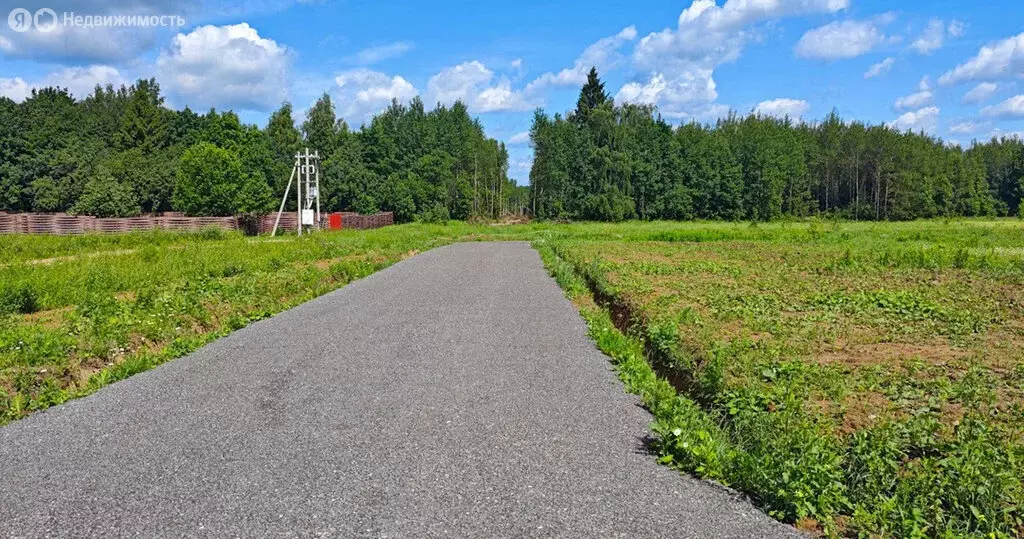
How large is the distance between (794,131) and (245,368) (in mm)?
106604

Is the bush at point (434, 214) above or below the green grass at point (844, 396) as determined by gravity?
above

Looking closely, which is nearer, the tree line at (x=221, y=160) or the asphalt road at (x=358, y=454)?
the asphalt road at (x=358, y=454)

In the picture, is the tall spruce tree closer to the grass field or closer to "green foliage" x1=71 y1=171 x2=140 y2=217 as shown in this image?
"green foliage" x1=71 y1=171 x2=140 y2=217

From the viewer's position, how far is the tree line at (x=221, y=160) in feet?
207

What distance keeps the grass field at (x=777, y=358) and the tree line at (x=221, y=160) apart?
44790 millimetres

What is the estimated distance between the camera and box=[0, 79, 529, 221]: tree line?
207ft

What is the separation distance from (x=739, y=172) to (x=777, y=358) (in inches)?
3247

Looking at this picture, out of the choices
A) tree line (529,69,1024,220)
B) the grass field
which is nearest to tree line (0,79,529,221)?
tree line (529,69,1024,220)

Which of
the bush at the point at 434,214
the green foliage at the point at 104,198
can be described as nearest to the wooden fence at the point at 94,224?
the green foliage at the point at 104,198

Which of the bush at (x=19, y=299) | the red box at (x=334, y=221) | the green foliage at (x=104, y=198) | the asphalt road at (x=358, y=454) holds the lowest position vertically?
the asphalt road at (x=358, y=454)

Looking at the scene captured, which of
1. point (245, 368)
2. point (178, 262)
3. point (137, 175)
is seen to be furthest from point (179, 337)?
point (137, 175)

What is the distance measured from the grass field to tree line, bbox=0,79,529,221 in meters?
44.8

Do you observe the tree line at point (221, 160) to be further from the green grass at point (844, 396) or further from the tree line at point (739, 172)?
the green grass at point (844, 396)

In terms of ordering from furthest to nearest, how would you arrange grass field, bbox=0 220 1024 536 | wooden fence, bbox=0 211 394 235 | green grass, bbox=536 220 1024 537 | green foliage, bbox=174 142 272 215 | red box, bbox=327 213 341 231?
green foliage, bbox=174 142 272 215 → red box, bbox=327 213 341 231 → wooden fence, bbox=0 211 394 235 → grass field, bbox=0 220 1024 536 → green grass, bbox=536 220 1024 537
